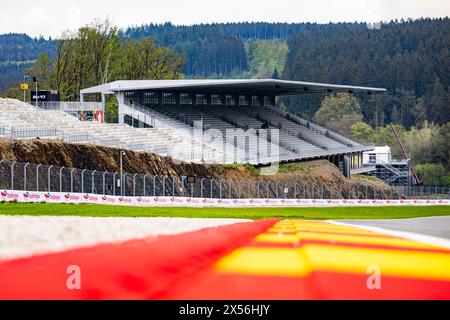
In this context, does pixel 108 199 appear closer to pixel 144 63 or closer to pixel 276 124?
pixel 276 124

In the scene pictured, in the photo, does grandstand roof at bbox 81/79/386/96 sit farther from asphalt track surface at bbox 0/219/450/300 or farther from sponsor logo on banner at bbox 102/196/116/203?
asphalt track surface at bbox 0/219/450/300

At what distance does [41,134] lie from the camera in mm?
60875

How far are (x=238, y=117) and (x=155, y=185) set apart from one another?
41.3 m

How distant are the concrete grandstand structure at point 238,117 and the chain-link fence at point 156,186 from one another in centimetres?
594

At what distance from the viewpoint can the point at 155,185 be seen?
56406 mm

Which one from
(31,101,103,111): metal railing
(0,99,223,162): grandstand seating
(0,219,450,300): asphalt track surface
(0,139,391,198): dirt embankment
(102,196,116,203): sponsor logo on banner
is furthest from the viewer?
(31,101,103,111): metal railing

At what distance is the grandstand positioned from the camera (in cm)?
6825

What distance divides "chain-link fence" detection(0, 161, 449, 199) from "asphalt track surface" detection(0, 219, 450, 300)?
33.6 meters

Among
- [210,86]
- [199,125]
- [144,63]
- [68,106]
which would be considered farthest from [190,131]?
[144,63]

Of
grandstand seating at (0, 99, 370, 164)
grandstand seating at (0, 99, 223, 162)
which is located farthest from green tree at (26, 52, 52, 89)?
grandstand seating at (0, 99, 223, 162)

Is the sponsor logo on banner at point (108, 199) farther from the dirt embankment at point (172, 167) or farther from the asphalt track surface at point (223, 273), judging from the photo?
the asphalt track surface at point (223, 273)

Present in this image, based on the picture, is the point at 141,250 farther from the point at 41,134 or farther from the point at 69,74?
the point at 69,74
